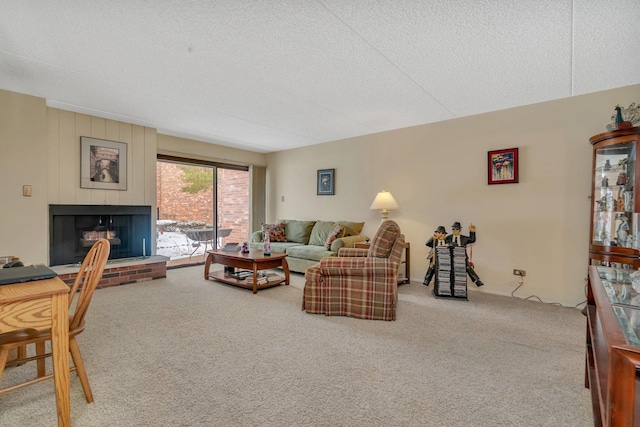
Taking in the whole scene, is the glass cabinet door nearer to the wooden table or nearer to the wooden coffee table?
the wooden coffee table

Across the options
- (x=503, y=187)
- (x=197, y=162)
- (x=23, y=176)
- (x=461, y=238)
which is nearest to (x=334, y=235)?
(x=461, y=238)

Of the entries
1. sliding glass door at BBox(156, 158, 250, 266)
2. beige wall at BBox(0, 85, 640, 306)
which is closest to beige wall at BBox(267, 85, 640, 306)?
beige wall at BBox(0, 85, 640, 306)

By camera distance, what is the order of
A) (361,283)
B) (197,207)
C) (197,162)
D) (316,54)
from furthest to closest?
(197,207), (197,162), (361,283), (316,54)

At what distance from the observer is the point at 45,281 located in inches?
57.1

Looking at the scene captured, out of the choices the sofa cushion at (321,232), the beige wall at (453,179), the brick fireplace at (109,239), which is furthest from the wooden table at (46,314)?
the sofa cushion at (321,232)

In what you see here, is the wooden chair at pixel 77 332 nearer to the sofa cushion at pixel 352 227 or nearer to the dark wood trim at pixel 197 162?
the sofa cushion at pixel 352 227

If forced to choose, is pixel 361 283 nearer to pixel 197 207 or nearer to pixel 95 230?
pixel 95 230

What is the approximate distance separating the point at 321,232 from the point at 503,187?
281 cm

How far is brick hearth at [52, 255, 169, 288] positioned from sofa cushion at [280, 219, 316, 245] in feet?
6.98

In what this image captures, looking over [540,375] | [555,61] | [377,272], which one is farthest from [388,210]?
[540,375]

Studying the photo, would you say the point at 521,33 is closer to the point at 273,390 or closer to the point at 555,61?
the point at 555,61

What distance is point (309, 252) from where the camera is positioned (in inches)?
185

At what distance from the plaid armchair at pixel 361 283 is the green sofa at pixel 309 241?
52.7 inches

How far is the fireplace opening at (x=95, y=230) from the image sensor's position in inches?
161
